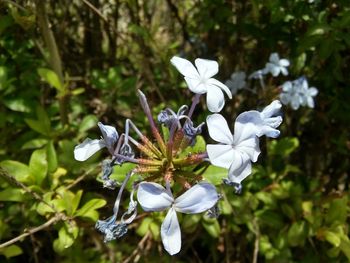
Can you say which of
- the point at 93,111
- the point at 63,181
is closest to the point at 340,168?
the point at 93,111

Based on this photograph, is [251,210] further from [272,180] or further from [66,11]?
[66,11]

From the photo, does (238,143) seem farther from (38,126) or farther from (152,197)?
(38,126)

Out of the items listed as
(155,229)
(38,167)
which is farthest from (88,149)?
(155,229)

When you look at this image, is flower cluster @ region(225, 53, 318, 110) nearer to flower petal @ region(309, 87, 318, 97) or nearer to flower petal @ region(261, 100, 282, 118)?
flower petal @ region(309, 87, 318, 97)

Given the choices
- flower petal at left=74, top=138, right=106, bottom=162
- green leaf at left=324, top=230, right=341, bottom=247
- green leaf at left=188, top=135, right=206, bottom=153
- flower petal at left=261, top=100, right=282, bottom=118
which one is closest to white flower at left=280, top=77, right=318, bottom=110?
green leaf at left=324, top=230, right=341, bottom=247

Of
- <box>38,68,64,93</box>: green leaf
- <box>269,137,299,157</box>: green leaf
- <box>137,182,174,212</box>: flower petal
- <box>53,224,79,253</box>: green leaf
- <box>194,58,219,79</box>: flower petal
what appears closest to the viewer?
<box>137,182,174,212</box>: flower petal

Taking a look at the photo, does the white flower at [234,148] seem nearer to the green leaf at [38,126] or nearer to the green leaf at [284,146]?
the green leaf at [38,126]
